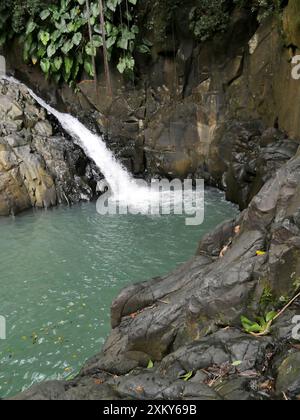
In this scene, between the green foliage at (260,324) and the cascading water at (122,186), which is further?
the cascading water at (122,186)

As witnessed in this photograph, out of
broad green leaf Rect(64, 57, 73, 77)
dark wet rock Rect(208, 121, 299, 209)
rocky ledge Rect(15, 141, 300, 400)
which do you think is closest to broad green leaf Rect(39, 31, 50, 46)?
broad green leaf Rect(64, 57, 73, 77)

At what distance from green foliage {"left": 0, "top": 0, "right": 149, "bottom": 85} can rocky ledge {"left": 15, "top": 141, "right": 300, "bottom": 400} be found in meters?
9.88

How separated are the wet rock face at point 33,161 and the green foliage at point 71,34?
1738mm

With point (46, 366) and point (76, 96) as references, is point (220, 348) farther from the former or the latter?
point (76, 96)

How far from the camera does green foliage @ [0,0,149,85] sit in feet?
42.6

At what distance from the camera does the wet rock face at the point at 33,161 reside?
11.1 m

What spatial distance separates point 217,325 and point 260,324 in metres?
0.42

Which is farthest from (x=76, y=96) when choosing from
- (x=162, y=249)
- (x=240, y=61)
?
(x=162, y=249)

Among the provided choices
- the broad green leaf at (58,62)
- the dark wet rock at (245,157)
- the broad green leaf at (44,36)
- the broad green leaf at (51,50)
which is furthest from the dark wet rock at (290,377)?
the broad green leaf at (44,36)

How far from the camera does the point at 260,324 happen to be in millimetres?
3391

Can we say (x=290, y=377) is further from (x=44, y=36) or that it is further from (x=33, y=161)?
(x=44, y=36)

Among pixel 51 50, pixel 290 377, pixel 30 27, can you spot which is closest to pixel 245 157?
pixel 51 50

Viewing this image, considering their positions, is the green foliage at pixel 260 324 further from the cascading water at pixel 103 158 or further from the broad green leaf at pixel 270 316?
the cascading water at pixel 103 158
